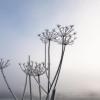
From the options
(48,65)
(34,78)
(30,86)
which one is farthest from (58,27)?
(30,86)

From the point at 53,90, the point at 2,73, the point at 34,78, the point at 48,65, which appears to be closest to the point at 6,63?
the point at 2,73

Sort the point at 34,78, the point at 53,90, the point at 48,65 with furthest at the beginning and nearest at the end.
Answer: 1. the point at 34,78
2. the point at 48,65
3. the point at 53,90

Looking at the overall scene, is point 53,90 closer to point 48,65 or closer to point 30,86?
point 48,65

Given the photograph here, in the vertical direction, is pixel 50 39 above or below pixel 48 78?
above

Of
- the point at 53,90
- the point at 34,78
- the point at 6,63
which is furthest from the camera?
the point at 6,63

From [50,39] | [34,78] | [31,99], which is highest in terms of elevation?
[50,39]

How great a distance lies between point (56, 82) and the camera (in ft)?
99.6

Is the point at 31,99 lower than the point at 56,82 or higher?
lower

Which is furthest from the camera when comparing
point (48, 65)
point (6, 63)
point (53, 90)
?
point (6, 63)

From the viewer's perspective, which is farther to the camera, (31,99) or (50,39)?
(31,99)

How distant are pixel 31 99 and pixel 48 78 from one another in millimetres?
5320

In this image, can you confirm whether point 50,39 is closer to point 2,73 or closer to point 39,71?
point 39,71

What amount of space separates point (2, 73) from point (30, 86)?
447cm

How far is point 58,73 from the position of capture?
3028 centimetres
